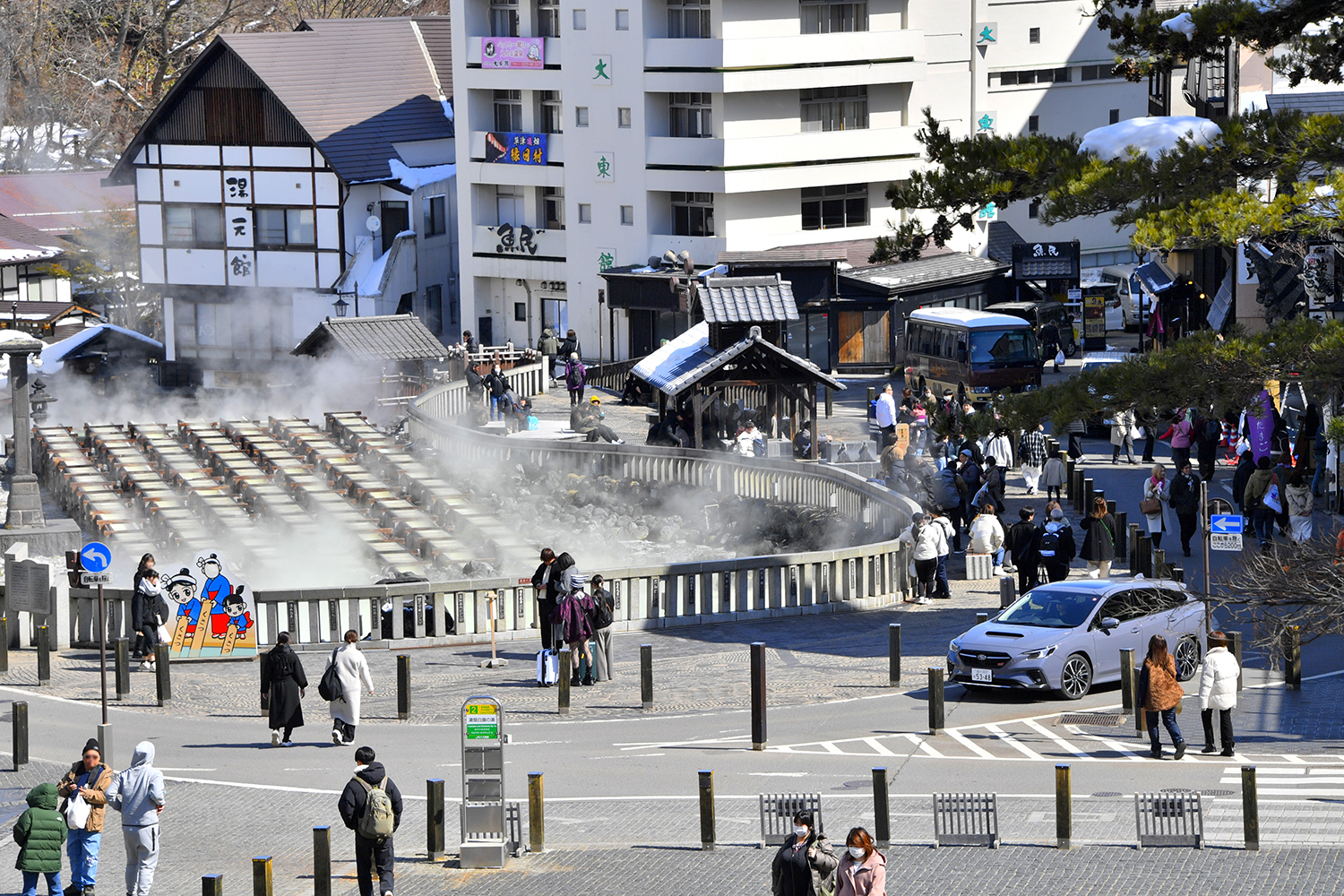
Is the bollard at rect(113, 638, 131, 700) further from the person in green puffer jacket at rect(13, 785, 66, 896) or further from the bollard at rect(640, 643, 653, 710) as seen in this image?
the person in green puffer jacket at rect(13, 785, 66, 896)

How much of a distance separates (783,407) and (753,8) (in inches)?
909

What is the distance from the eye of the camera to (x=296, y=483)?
4266cm

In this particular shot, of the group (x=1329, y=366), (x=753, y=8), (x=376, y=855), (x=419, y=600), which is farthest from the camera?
(x=753, y=8)

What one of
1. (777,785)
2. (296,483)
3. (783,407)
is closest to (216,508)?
(296,483)

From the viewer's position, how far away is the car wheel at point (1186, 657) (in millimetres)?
22438

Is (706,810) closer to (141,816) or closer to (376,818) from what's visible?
(376,818)

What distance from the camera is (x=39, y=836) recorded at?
1484 centimetres

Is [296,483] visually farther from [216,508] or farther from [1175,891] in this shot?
[1175,891]

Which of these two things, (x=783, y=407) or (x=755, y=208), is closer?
(x=783, y=407)

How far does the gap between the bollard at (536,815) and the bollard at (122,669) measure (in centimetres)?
829

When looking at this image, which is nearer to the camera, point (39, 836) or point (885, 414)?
point (39, 836)

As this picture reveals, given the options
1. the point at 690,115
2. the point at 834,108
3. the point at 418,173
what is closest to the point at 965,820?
the point at 690,115

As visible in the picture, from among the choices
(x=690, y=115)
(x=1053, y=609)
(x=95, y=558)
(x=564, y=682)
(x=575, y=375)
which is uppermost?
(x=690, y=115)

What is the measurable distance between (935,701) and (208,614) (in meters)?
10.2
